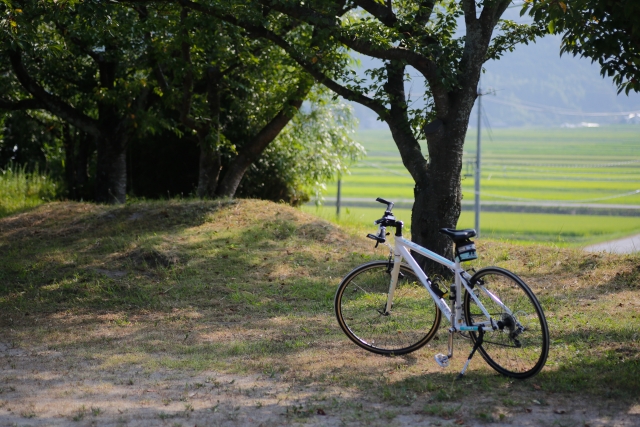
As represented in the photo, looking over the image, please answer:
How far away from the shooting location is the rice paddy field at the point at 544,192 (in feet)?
87.9

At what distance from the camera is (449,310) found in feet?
20.0

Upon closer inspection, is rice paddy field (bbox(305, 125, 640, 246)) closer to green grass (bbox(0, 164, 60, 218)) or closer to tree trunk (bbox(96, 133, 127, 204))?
tree trunk (bbox(96, 133, 127, 204))

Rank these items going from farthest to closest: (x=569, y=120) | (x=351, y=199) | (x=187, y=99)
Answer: (x=569, y=120)
(x=351, y=199)
(x=187, y=99)

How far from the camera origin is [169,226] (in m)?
12.1

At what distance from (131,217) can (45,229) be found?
1.41m

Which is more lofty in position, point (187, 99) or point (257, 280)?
point (187, 99)

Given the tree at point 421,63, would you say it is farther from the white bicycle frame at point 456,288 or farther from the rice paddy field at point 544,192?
the rice paddy field at point 544,192

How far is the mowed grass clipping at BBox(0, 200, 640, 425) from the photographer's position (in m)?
5.54

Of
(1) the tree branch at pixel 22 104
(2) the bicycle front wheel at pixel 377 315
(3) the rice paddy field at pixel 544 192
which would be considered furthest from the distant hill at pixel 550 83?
(2) the bicycle front wheel at pixel 377 315

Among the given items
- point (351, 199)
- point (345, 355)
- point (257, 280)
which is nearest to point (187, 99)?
point (257, 280)

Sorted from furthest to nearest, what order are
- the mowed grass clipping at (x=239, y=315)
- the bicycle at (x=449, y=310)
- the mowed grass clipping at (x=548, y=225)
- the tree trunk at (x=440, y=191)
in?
the mowed grass clipping at (x=548, y=225) < the tree trunk at (x=440, y=191) < the bicycle at (x=449, y=310) < the mowed grass clipping at (x=239, y=315)

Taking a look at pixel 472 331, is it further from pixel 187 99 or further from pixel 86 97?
pixel 86 97

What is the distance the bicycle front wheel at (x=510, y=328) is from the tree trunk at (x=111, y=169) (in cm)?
1055

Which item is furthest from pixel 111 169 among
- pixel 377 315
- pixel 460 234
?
pixel 460 234
